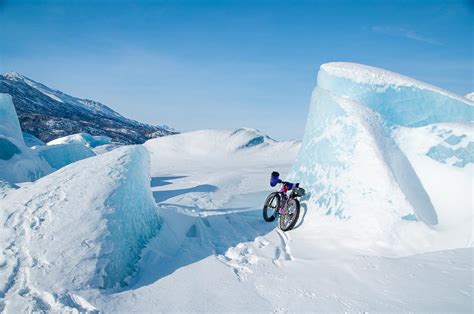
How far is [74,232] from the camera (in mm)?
4086

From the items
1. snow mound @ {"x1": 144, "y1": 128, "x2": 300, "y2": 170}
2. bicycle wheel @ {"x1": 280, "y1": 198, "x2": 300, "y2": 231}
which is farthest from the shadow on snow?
snow mound @ {"x1": 144, "y1": 128, "x2": 300, "y2": 170}

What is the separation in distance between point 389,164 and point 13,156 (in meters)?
13.1

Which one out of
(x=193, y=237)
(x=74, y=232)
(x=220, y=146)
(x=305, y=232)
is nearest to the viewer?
(x=74, y=232)

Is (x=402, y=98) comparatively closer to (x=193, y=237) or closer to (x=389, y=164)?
(x=389, y=164)

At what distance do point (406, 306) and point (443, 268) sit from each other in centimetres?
129

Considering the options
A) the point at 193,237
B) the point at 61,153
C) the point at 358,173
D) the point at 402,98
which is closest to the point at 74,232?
the point at 193,237

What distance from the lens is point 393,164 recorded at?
6348 millimetres

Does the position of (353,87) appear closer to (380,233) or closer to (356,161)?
(356,161)

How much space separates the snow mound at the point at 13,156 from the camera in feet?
36.2

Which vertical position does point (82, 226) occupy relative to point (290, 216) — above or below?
above

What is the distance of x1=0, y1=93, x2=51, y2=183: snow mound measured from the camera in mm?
11023

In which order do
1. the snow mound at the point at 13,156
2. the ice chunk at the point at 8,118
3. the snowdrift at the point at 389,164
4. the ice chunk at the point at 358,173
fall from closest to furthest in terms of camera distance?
the snowdrift at the point at 389,164
the ice chunk at the point at 358,173
the snow mound at the point at 13,156
the ice chunk at the point at 8,118

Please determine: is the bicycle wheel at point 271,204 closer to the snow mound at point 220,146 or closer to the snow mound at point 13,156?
the snow mound at point 13,156

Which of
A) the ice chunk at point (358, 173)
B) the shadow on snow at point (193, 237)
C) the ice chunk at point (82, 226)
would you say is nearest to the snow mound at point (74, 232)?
the ice chunk at point (82, 226)
